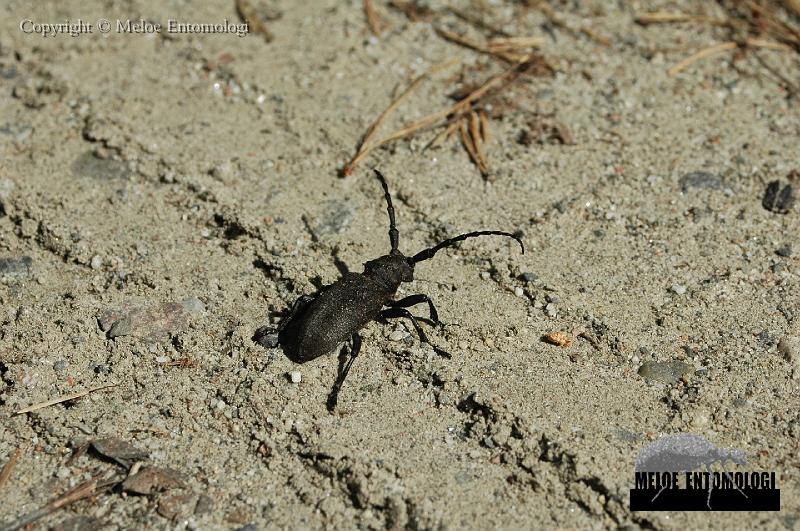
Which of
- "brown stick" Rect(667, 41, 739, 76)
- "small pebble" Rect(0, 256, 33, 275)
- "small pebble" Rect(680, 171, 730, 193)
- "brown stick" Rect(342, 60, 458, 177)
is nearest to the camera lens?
"small pebble" Rect(0, 256, 33, 275)

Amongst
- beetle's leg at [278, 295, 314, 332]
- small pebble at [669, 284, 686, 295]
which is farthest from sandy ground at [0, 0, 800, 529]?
beetle's leg at [278, 295, 314, 332]

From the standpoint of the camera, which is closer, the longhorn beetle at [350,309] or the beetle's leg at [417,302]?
the longhorn beetle at [350,309]

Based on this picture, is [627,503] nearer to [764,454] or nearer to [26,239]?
[764,454]

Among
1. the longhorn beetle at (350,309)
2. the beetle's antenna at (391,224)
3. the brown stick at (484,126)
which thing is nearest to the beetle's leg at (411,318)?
the longhorn beetle at (350,309)

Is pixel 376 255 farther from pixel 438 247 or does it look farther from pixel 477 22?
pixel 477 22

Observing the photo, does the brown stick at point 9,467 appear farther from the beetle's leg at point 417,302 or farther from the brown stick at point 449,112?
the brown stick at point 449,112

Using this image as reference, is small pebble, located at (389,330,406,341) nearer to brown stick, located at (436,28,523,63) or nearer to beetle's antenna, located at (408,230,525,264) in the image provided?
beetle's antenna, located at (408,230,525,264)
